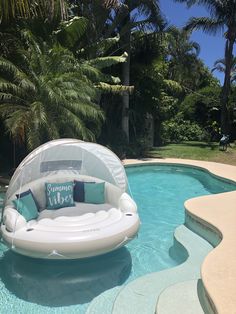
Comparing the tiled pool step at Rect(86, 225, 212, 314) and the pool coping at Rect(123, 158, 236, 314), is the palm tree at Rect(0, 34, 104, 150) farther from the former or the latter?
the tiled pool step at Rect(86, 225, 212, 314)

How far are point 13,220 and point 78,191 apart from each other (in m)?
2.08

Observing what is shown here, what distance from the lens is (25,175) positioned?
8141mm

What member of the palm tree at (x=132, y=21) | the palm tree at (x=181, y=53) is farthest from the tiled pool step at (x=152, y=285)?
the palm tree at (x=181, y=53)

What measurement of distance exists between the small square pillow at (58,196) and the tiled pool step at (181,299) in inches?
141

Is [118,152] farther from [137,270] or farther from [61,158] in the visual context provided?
[137,270]

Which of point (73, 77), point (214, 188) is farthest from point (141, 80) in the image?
point (214, 188)

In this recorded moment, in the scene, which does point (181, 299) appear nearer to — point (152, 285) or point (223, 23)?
point (152, 285)

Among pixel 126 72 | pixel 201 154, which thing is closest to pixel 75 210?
pixel 126 72

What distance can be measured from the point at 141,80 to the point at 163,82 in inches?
58.4

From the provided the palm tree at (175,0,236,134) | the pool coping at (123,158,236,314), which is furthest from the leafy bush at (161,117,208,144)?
the pool coping at (123,158,236,314)

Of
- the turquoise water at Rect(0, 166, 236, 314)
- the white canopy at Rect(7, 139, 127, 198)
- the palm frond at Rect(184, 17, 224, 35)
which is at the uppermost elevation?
the palm frond at Rect(184, 17, 224, 35)

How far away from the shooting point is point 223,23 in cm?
2288

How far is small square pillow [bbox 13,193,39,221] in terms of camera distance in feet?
23.4

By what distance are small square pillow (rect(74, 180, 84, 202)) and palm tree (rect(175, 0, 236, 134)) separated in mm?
16789
